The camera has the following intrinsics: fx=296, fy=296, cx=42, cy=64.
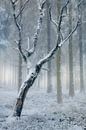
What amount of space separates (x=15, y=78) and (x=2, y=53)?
9.82 metres

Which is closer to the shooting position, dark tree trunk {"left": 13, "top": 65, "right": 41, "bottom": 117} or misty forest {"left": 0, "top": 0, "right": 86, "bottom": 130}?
misty forest {"left": 0, "top": 0, "right": 86, "bottom": 130}

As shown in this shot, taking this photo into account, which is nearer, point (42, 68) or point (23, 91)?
point (23, 91)

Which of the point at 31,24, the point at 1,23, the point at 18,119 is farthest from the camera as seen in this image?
the point at 1,23

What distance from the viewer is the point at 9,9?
27.6 m

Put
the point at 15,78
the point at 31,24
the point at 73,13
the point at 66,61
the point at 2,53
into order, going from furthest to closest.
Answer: the point at 15,78 → the point at 2,53 → the point at 66,61 → the point at 31,24 → the point at 73,13

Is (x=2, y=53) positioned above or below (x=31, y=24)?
below

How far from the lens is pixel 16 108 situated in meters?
14.4

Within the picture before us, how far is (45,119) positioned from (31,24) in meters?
18.0

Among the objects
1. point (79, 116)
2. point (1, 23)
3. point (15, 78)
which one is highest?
point (1, 23)

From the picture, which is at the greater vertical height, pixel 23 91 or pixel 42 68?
pixel 42 68

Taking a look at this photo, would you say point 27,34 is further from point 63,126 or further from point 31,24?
point 63,126

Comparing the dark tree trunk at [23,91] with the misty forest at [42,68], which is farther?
the dark tree trunk at [23,91]

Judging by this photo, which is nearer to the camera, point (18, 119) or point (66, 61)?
point (18, 119)

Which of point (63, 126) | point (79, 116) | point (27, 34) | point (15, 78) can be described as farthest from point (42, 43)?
point (15, 78)
